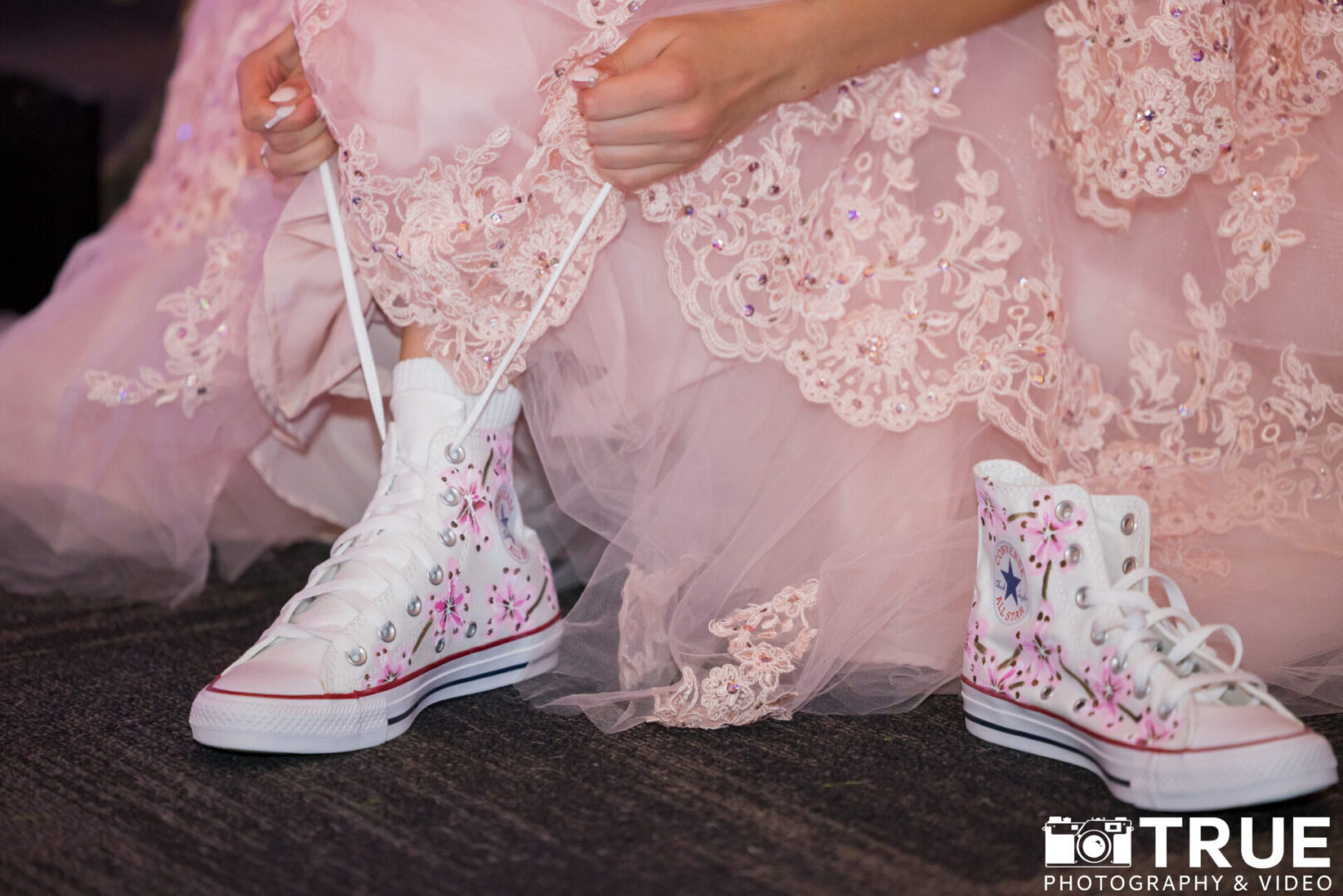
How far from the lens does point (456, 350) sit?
74cm

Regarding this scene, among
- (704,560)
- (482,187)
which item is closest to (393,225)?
(482,187)

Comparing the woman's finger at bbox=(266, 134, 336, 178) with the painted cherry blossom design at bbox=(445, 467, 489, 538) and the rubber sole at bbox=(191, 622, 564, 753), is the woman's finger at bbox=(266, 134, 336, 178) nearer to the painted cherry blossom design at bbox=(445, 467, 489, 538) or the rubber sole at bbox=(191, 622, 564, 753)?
the painted cherry blossom design at bbox=(445, 467, 489, 538)

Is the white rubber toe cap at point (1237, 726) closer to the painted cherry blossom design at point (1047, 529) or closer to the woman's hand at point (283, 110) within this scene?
the painted cherry blossom design at point (1047, 529)

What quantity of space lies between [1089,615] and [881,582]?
5.8 inches

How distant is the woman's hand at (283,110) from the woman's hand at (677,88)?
0.72 feet

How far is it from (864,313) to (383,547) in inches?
13.7

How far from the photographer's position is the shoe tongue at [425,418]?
754 mm

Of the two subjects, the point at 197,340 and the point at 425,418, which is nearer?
the point at 425,418

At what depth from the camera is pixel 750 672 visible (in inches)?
27.6

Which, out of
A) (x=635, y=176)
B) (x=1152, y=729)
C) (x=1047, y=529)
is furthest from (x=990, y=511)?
(x=635, y=176)

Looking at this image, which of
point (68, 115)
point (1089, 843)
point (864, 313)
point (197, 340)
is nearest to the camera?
point (1089, 843)

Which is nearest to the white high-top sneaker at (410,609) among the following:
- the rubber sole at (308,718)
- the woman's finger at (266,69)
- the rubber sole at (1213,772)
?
the rubber sole at (308,718)

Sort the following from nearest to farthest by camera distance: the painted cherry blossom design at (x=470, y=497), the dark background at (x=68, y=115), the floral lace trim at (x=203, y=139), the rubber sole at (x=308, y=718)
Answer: the rubber sole at (x=308, y=718)
the painted cherry blossom design at (x=470, y=497)
the floral lace trim at (x=203, y=139)
the dark background at (x=68, y=115)

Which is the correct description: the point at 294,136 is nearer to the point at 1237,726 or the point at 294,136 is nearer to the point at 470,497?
the point at 470,497
